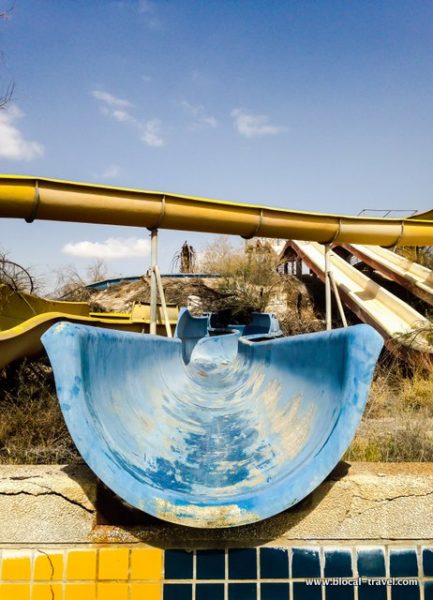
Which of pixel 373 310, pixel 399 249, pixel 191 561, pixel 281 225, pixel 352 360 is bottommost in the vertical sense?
pixel 191 561

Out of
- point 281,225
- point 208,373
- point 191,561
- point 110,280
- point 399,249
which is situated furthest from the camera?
point 110,280

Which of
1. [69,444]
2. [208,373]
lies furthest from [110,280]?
[69,444]

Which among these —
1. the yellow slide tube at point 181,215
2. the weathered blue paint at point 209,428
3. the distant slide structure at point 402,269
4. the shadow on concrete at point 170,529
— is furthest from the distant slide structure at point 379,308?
the shadow on concrete at point 170,529

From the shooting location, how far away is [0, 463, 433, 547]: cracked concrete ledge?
145 cm

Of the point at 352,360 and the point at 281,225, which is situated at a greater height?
the point at 281,225

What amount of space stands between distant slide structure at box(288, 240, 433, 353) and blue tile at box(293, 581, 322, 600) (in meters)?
5.00

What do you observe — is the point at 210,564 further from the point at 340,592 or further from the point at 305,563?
the point at 340,592

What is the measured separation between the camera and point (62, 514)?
1480 mm

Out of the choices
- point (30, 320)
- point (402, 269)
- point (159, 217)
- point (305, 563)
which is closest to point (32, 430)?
point (30, 320)

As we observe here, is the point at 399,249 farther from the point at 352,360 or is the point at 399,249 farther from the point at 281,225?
the point at 352,360

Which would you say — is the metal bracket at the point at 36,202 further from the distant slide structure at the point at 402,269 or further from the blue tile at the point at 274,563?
the distant slide structure at the point at 402,269

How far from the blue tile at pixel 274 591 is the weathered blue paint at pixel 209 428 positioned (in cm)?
30

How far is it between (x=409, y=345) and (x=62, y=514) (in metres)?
5.55

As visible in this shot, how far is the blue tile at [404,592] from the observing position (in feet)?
4.80
